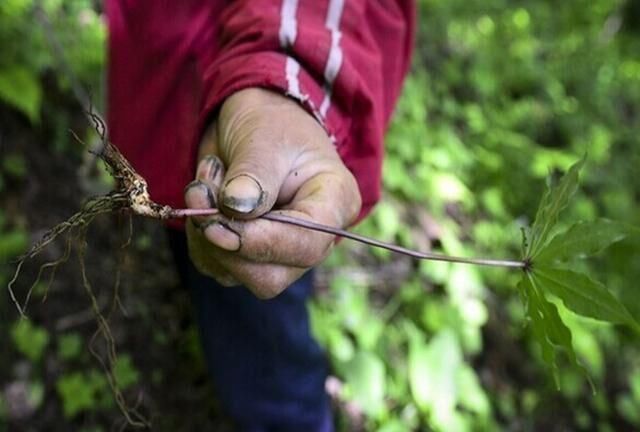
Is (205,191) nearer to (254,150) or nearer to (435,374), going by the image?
(254,150)

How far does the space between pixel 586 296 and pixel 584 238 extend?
2.6 inches

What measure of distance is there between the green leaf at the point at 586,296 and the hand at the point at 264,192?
0.83ft

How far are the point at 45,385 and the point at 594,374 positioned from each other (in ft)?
5.50

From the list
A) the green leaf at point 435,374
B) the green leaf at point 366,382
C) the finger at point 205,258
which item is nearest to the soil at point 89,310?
the green leaf at point 366,382

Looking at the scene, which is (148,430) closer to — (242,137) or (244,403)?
(244,403)

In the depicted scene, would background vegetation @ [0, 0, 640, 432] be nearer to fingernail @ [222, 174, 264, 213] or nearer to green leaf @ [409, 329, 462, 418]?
green leaf @ [409, 329, 462, 418]

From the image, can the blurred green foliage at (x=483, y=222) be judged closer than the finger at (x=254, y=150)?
No

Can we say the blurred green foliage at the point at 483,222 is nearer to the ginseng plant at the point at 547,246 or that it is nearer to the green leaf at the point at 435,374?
the green leaf at the point at 435,374

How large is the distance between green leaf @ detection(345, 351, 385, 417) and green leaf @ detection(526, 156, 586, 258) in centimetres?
100

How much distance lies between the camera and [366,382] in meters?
1.67

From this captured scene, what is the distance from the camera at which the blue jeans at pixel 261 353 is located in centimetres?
131

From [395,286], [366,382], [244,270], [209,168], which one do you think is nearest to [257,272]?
[244,270]

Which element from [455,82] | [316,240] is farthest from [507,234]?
[316,240]

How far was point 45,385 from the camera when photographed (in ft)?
5.29
